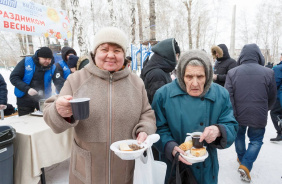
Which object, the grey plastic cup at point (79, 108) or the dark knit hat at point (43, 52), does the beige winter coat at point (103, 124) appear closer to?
the grey plastic cup at point (79, 108)

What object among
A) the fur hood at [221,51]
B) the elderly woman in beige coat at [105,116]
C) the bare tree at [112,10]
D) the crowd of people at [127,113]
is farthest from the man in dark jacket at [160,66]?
the bare tree at [112,10]

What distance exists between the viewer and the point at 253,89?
2.91 metres

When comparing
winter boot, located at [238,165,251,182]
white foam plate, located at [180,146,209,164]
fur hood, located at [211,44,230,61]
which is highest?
fur hood, located at [211,44,230,61]

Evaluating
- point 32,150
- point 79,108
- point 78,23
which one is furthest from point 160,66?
point 78,23

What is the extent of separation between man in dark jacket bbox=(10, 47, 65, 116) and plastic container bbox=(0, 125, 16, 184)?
132cm

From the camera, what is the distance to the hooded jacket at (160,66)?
252 cm

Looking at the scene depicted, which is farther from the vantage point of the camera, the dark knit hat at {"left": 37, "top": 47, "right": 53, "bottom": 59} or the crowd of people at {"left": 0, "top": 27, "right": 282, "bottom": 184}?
the dark knit hat at {"left": 37, "top": 47, "right": 53, "bottom": 59}

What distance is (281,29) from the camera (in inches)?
1393

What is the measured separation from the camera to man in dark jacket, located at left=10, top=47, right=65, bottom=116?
11.6 ft

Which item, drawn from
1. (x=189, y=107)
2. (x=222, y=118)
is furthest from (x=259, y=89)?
(x=189, y=107)

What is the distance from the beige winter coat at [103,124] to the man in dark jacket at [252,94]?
2.18 m

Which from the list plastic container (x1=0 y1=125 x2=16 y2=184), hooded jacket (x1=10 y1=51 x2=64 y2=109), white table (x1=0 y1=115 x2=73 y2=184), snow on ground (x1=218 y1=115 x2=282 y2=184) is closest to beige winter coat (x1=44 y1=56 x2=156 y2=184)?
plastic container (x1=0 y1=125 x2=16 y2=184)

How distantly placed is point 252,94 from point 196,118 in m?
1.95

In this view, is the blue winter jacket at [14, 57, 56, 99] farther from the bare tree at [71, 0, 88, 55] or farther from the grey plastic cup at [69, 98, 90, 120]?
the bare tree at [71, 0, 88, 55]
